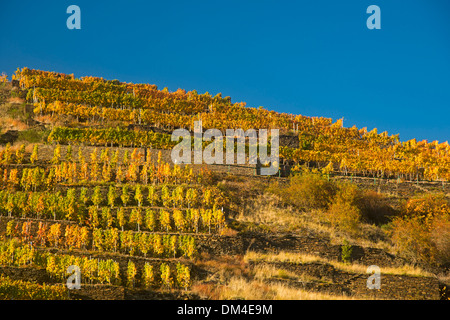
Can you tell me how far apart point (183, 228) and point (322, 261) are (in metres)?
7.56

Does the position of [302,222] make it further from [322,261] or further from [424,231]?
[424,231]

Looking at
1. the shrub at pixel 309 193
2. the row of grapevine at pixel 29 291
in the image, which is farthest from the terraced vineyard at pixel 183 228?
the shrub at pixel 309 193

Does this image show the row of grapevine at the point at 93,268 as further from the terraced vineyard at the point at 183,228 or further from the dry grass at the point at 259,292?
the dry grass at the point at 259,292

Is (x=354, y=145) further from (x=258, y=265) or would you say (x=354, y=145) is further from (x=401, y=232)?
(x=258, y=265)

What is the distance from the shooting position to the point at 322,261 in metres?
22.6

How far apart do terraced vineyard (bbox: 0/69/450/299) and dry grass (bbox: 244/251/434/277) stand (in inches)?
3.1

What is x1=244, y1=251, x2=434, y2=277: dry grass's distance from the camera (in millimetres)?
21688

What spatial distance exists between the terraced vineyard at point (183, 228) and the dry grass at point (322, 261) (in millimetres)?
79

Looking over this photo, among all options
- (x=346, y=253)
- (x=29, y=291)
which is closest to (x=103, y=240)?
(x=29, y=291)

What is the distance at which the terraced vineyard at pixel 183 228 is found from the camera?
18.2 metres

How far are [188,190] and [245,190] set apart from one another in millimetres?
5363

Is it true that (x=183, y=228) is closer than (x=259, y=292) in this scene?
No

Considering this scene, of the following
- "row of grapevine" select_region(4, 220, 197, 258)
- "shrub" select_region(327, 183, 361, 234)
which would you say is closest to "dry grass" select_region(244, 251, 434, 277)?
"shrub" select_region(327, 183, 361, 234)
